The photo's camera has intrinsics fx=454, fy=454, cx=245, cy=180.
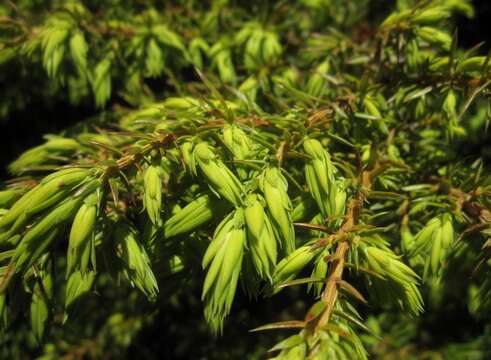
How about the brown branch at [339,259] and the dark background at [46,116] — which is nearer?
the brown branch at [339,259]

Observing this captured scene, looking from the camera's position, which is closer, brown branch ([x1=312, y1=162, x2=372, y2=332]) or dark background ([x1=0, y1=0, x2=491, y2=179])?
brown branch ([x1=312, y1=162, x2=372, y2=332])

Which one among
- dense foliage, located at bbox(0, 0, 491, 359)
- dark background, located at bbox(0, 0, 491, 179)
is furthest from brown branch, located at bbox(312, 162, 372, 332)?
dark background, located at bbox(0, 0, 491, 179)

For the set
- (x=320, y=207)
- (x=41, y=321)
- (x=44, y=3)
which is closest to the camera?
(x=320, y=207)

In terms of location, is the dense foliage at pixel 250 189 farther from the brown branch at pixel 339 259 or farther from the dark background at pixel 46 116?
the dark background at pixel 46 116

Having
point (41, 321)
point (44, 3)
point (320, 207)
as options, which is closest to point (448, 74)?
point (320, 207)

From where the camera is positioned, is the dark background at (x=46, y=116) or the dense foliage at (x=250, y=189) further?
the dark background at (x=46, y=116)

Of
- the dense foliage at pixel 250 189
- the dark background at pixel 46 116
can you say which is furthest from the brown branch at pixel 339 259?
the dark background at pixel 46 116

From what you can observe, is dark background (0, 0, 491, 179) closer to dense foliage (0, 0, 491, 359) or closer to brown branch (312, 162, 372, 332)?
dense foliage (0, 0, 491, 359)

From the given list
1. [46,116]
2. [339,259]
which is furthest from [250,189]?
[46,116]

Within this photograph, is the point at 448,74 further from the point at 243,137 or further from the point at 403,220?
the point at 243,137
